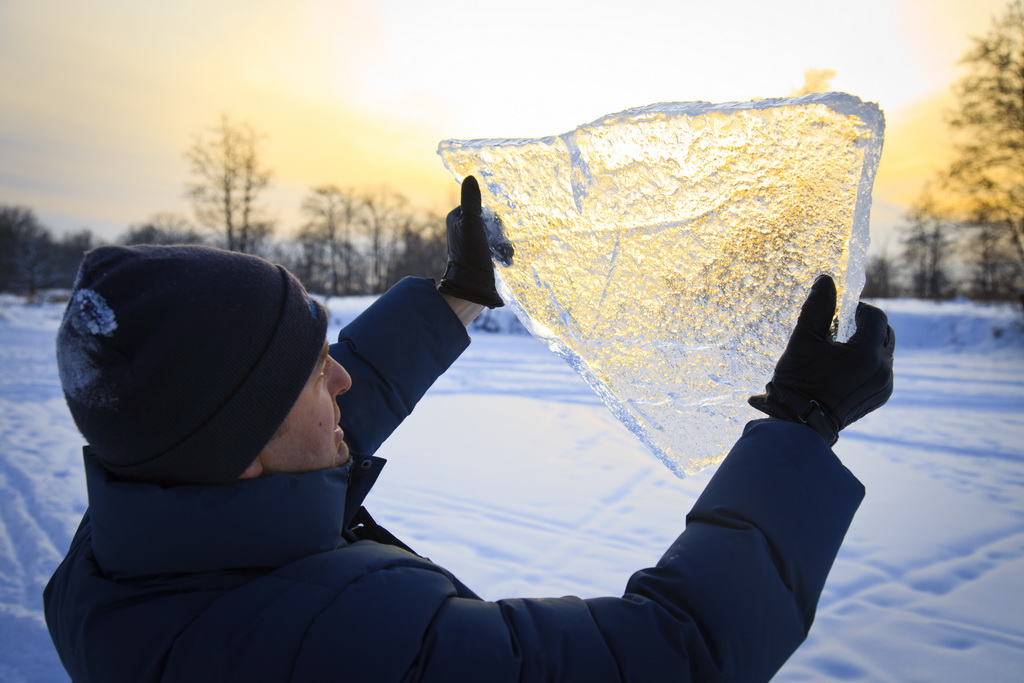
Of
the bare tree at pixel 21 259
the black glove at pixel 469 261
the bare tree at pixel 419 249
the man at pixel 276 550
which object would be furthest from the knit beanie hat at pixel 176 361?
the bare tree at pixel 21 259

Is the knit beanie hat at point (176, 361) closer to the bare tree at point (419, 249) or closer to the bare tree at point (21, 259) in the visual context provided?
the bare tree at point (419, 249)

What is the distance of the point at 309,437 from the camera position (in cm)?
98

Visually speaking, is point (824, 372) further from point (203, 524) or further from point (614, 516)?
point (614, 516)

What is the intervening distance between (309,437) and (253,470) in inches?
3.9

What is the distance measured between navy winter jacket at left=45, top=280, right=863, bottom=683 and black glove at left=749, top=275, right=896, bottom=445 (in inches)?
4.3

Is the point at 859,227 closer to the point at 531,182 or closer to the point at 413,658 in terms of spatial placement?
the point at 531,182

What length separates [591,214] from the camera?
1478mm

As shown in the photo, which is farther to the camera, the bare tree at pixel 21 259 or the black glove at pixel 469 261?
the bare tree at pixel 21 259

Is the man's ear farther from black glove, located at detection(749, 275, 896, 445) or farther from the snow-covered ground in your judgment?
the snow-covered ground

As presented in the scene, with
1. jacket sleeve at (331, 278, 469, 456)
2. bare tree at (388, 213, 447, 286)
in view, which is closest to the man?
jacket sleeve at (331, 278, 469, 456)

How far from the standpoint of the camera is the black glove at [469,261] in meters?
1.51

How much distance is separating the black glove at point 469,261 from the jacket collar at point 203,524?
2.50ft

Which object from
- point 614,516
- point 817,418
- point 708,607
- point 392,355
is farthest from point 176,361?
point 614,516

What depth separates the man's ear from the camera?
91 centimetres
